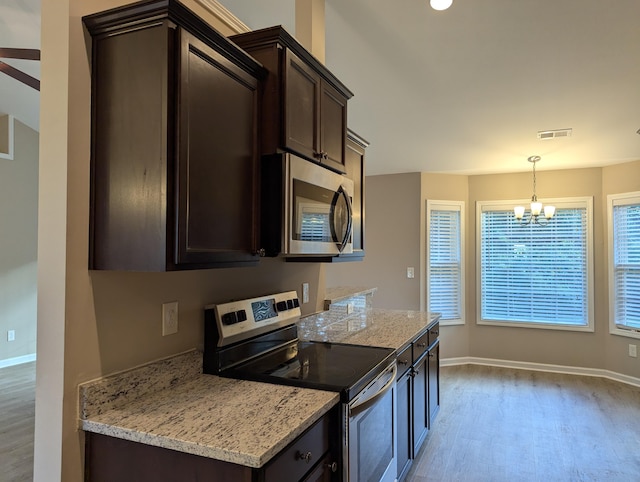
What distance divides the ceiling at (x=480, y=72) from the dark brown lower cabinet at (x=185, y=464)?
7.72 feet

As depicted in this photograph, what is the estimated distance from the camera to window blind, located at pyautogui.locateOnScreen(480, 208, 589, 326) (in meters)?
5.04

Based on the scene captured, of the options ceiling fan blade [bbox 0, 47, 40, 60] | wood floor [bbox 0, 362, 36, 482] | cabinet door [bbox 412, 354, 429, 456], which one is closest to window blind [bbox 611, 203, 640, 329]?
cabinet door [bbox 412, 354, 429, 456]

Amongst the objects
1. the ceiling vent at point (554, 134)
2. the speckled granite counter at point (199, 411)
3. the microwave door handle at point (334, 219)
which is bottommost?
the speckled granite counter at point (199, 411)

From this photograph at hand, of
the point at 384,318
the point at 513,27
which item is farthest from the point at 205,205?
the point at 513,27

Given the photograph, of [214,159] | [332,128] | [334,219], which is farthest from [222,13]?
[334,219]

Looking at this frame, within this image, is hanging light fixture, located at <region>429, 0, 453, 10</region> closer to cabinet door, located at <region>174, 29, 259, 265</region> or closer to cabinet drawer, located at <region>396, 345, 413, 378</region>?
cabinet door, located at <region>174, 29, 259, 265</region>

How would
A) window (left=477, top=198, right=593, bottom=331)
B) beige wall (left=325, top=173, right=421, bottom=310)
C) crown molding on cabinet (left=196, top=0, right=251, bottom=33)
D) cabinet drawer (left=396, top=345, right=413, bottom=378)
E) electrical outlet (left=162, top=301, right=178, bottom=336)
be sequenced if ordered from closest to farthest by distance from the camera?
electrical outlet (left=162, top=301, right=178, bottom=336) < crown molding on cabinet (left=196, top=0, right=251, bottom=33) < cabinet drawer (left=396, top=345, right=413, bottom=378) < window (left=477, top=198, right=593, bottom=331) < beige wall (left=325, top=173, right=421, bottom=310)

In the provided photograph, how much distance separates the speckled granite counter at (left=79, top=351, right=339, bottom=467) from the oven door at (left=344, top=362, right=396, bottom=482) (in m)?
0.20

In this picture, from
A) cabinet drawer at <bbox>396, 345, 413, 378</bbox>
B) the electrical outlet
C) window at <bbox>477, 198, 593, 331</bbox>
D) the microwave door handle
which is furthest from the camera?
window at <bbox>477, 198, 593, 331</bbox>

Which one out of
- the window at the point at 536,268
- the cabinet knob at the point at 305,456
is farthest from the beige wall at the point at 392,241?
the cabinet knob at the point at 305,456

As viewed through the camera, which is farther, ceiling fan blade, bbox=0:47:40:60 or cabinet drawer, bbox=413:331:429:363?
ceiling fan blade, bbox=0:47:40:60

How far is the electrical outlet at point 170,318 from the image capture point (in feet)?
5.34

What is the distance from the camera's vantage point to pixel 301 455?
1.34m

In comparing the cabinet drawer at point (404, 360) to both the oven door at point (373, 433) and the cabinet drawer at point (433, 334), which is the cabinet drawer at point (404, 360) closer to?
the oven door at point (373, 433)
